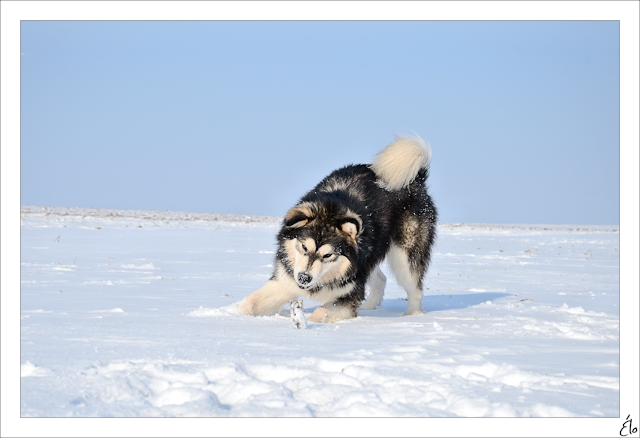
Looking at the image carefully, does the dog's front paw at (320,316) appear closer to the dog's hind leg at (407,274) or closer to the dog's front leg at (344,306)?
the dog's front leg at (344,306)

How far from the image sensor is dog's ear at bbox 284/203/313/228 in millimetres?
5676

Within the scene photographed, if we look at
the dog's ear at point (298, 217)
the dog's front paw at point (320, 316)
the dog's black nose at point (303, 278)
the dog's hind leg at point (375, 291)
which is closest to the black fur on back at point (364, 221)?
the dog's ear at point (298, 217)

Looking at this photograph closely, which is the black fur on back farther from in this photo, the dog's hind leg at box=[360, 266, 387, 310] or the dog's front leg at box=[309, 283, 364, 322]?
the dog's hind leg at box=[360, 266, 387, 310]

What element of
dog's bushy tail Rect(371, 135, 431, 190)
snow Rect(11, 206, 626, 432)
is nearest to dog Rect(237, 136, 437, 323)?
dog's bushy tail Rect(371, 135, 431, 190)

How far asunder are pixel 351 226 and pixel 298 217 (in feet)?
1.83

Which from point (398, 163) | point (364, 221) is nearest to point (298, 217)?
point (364, 221)

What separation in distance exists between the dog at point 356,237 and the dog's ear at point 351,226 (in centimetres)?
1

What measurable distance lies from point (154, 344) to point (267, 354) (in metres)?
0.87

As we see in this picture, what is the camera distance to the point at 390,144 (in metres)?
7.39

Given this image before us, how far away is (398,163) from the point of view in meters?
7.03

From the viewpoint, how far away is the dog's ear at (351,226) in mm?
5629

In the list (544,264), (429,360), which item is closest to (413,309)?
(429,360)

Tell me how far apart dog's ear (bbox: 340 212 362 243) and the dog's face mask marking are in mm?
239

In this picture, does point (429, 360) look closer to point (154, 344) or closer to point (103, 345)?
point (154, 344)
